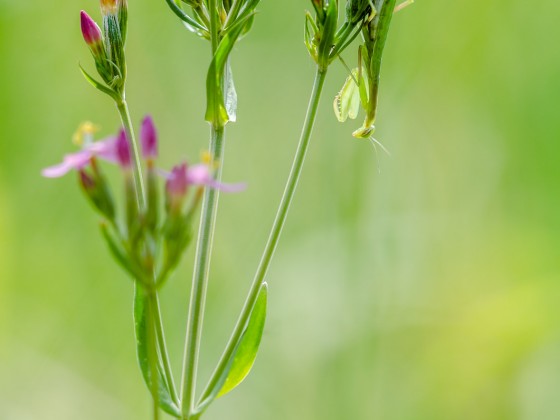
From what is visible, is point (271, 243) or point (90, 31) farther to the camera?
point (90, 31)

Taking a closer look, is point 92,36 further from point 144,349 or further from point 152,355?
point 152,355

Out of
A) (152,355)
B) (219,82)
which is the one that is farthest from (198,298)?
(219,82)

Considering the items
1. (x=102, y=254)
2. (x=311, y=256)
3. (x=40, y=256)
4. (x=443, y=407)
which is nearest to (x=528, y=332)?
(x=443, y=407)

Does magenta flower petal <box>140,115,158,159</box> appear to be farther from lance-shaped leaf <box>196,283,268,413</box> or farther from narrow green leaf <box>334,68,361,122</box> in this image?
narrow green leaf <box>334,68,361,122</box>

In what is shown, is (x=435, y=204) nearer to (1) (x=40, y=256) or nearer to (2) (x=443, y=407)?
(2) (x=443, y=407)

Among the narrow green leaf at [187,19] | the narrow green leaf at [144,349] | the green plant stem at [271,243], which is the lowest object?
the narrow green leaf at [144,349]

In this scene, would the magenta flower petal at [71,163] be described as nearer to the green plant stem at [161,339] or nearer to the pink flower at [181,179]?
the pink flower at [181,179]

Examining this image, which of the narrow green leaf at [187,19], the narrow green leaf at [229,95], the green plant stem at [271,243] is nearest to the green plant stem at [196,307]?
the green plant stem at [271,243]

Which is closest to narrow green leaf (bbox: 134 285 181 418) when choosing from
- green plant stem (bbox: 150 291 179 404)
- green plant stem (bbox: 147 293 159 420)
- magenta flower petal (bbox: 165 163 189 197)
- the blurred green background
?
green plant stem (bbox: 150 291 179 404)
